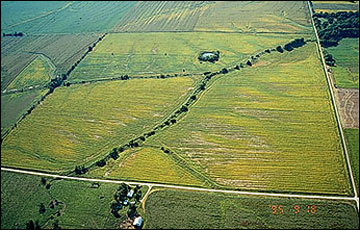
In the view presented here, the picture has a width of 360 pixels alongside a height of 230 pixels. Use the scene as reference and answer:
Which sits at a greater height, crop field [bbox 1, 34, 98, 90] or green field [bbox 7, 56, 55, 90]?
crop field [bbox 1, 34, 98, 90]

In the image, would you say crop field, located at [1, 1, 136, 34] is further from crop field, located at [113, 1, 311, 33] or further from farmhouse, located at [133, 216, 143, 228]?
farmhouse, located at [133, 216, 143, 228]

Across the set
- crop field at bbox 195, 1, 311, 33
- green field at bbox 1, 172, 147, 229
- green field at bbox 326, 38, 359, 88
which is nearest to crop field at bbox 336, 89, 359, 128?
green field at bbox 326, 38, 359, 88

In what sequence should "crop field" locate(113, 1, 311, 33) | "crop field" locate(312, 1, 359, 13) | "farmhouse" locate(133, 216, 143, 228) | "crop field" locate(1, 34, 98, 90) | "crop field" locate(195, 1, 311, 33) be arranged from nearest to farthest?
"farmhouse" locate(133, 216, 143, 228) < "crop field" locate(1, 34, 98, 90) < "crop field" locate(195, 1, 311, 33) < "crop field" locate(113, 1, 311, 33) < "crop field" locate(312, 1, 359, 13)

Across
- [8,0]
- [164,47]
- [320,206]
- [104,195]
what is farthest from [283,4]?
[8,0]

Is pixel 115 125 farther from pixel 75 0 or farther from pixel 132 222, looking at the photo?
pixel 75 0

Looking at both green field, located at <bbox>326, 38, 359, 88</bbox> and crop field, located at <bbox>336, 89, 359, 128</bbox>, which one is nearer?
crop field, located at <bbox>336, 89, 359, 128</bbox>

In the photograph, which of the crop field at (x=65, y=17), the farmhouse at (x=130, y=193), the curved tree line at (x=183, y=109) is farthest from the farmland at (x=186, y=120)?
the crop field at (x=65, y=17)
